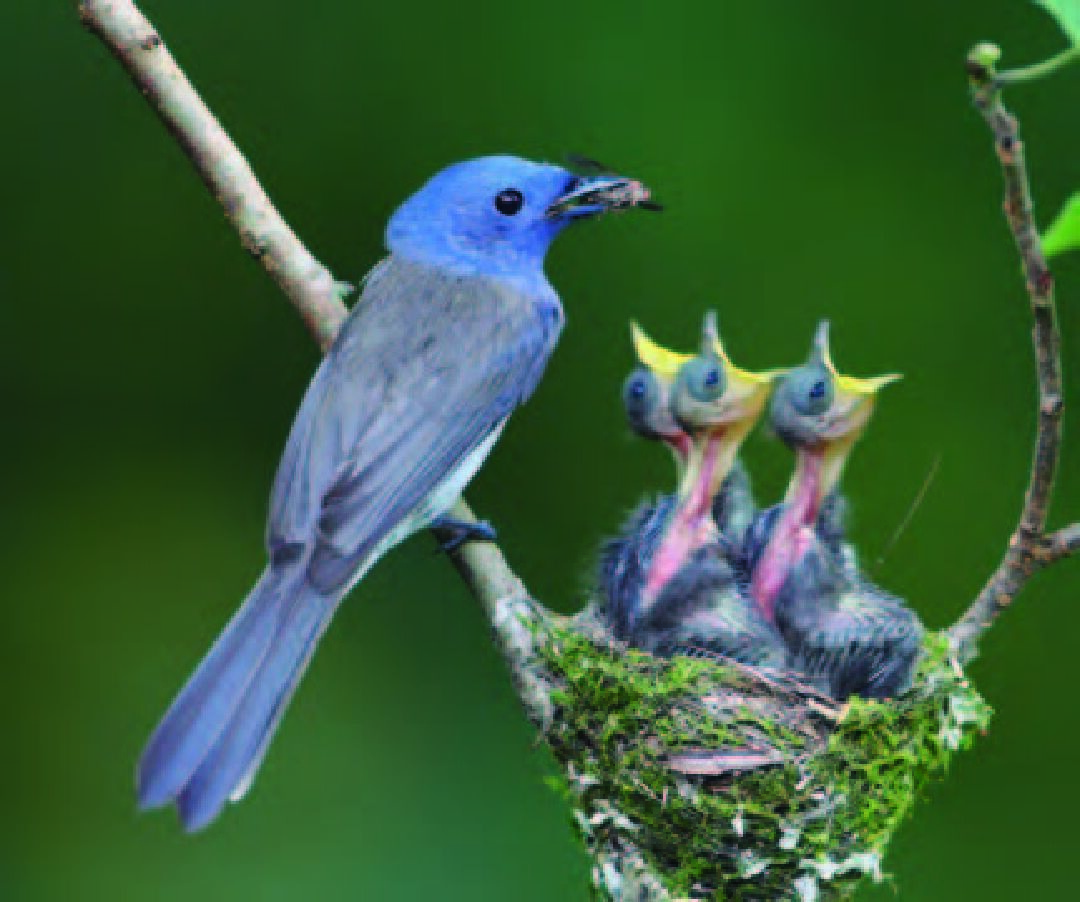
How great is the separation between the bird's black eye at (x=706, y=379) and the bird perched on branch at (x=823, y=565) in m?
0.14

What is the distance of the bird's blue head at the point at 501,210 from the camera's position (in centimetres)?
464

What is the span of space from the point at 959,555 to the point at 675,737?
7.36ft

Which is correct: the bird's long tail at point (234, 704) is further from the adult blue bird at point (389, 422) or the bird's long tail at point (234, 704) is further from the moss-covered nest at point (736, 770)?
the moss-covered nest at point (736, 770)

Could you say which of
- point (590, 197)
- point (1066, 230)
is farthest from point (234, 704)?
point (1066, 230)

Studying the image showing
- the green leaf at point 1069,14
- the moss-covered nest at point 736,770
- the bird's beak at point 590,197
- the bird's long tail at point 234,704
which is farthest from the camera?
the bird's beak at point 590,197

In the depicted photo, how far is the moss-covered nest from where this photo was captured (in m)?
3.97

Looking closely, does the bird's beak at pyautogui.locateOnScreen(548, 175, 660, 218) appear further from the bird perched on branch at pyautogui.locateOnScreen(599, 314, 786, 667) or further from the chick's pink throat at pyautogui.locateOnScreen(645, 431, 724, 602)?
the chick's pink throat at pyautogui.locateOnScreen(645, 431, 724, 602)

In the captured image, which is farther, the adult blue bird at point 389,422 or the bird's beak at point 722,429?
the bird's beak at point 722,429

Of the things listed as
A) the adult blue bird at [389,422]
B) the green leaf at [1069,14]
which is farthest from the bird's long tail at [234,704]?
the green leaf at [1069,14]

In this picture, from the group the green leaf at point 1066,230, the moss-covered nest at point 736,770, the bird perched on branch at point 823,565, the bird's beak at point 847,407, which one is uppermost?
the green leaf at point 1066,230

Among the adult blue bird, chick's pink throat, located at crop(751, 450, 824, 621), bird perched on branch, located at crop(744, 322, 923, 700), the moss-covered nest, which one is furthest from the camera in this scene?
chick's pink throat, located at crop(751, 450, 824, 621)

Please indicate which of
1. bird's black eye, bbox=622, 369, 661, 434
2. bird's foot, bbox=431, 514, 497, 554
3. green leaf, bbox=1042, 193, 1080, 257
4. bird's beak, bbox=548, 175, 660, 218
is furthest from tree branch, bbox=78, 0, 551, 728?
green leaf, bbox=1042, 193, 1080, 257

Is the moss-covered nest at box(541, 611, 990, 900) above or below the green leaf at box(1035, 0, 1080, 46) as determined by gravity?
below

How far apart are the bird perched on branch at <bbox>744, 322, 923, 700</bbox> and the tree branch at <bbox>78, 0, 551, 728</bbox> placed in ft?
1.61
